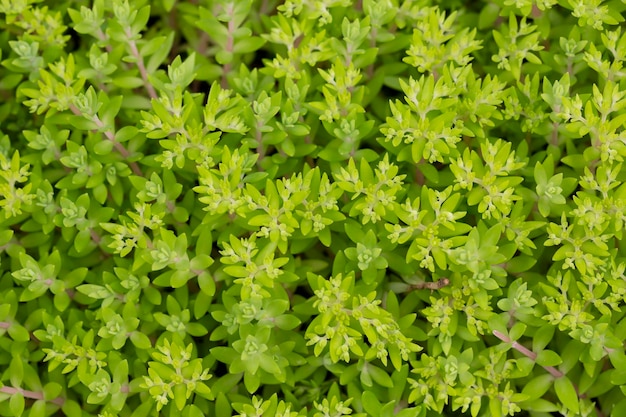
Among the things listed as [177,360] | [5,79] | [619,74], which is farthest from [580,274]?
[5,79]

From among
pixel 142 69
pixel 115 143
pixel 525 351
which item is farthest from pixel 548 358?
pixel 142 69

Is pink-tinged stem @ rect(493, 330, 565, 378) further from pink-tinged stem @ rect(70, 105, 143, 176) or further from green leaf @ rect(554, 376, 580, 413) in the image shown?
pink-tinged stem @ rect(70, 105, 143, 176)

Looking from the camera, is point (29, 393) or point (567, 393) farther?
point (29, 393)

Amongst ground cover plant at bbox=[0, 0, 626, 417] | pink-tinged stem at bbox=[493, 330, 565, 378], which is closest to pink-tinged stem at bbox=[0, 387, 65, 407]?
ground cover plant at bbox=[0, 0, 626, 417]

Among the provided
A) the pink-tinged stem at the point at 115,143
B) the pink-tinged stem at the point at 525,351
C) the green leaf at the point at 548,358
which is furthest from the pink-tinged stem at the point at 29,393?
the green leaf at the point at 548,358

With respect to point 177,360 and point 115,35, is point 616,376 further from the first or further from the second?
point 115,35

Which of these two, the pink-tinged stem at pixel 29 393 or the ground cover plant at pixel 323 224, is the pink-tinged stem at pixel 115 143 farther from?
the pink-tinged stem at pixel 29 393

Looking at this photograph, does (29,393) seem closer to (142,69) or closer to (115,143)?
(115,143)

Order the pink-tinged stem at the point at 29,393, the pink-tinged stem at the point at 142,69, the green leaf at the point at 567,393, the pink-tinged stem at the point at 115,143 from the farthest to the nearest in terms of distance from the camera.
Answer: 1. the pink-tinged stem at the point at 142,69
2. the pink-tinged stem at the point at 115,143
3. the pink-tinged stem at the point at 29,393
4. the green leaf at the point at 567,393
